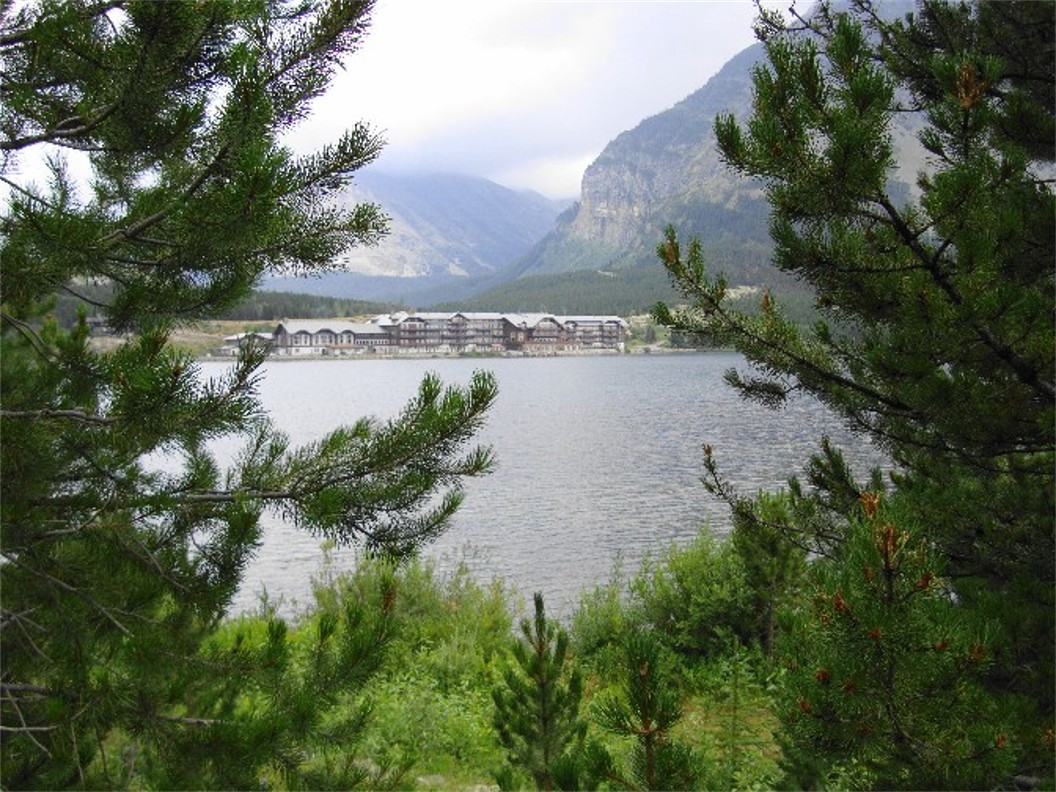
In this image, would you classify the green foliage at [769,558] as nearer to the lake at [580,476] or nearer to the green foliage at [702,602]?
the green foliage at [702,602]

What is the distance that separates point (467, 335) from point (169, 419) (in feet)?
467

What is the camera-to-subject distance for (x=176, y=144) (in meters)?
3.20

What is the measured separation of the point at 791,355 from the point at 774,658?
4957 mm

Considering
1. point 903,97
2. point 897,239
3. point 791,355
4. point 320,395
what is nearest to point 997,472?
point 791,355

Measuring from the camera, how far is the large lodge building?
140 metres

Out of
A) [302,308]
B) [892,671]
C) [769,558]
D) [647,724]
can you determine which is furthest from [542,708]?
[302,308]

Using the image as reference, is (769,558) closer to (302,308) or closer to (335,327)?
(302,308)

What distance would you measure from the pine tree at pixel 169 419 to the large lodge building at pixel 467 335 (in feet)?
447

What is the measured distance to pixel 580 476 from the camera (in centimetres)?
2984

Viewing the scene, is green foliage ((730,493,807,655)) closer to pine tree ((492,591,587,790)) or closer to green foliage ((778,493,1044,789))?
pine tree ((492,591,587,790))

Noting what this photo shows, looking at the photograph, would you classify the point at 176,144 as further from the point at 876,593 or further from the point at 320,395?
the point at 320,395

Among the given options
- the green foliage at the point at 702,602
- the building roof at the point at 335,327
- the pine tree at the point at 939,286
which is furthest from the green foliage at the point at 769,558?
the building roof at the point at 335,327

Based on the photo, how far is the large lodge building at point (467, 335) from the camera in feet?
459

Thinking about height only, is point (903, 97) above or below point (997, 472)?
above
